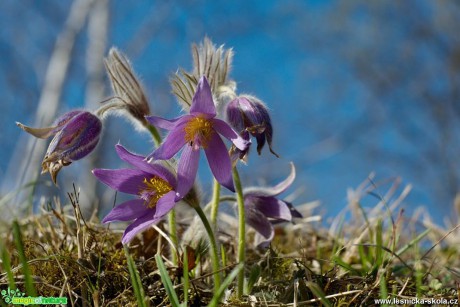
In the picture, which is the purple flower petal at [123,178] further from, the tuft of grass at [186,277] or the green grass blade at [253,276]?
the green grass blade at [253,276]

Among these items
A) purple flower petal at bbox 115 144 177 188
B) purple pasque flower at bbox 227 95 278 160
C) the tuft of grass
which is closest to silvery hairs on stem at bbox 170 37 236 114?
purple pasque flower at bbox 227 95 278 160

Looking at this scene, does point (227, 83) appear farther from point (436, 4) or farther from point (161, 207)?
point (436, 4)

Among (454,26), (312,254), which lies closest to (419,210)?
(312,254)

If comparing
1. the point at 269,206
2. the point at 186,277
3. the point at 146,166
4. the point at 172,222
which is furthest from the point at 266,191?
the point at 186,277

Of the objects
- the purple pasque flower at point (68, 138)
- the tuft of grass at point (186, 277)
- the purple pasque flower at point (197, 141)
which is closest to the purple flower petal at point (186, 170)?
the purple pasque flower at point (197, 141)

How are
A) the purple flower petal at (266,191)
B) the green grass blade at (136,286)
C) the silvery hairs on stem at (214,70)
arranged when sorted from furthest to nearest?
the purple flower petal at (266,191), the silvery hairs on stem at (214,70), the green grass blade at (136,286)
